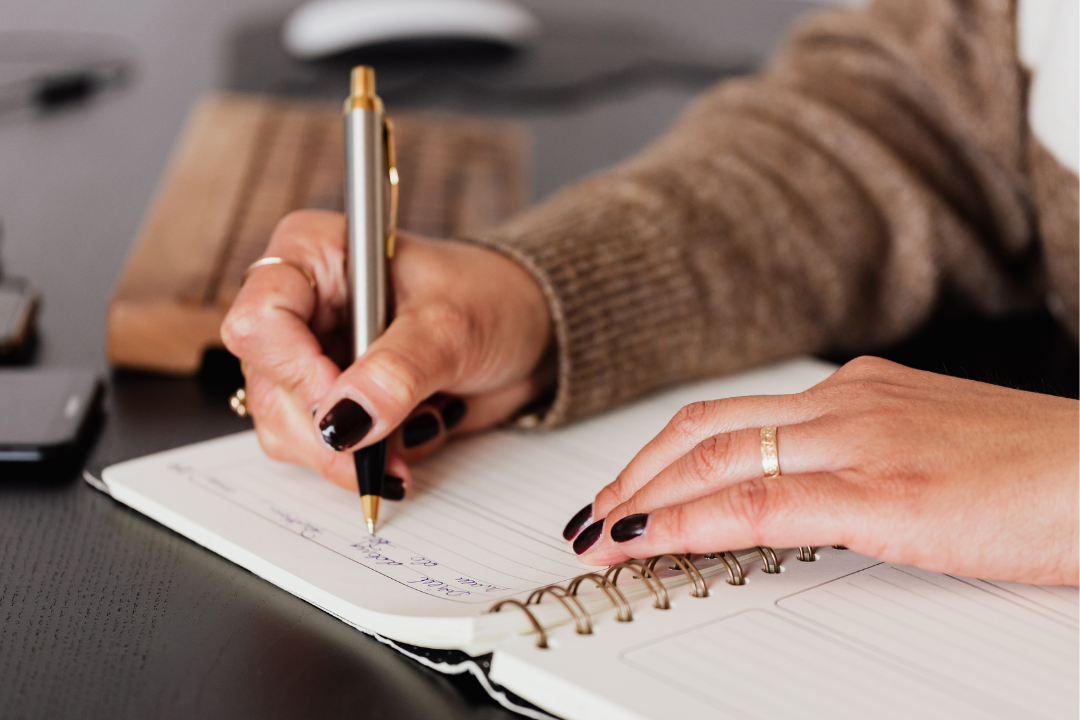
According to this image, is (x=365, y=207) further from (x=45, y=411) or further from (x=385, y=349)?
(x=45, y=411)

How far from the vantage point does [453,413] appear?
583mm

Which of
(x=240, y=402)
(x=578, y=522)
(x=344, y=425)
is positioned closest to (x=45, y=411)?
(x=240, y=402)

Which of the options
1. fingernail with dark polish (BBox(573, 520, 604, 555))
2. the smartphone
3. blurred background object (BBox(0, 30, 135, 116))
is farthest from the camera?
blurred background object (BBox(0, 30, 135, 116))

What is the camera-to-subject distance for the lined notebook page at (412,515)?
1.44 feet

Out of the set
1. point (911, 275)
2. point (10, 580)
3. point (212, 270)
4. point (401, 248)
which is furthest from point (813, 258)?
point (10, 580)

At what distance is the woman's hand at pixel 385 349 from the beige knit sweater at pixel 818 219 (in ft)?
0.13

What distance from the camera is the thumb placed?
50cm

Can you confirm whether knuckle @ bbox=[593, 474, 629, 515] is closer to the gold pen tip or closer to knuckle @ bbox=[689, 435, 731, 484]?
knuckle @ bbox=[689, 435, 731, 484]

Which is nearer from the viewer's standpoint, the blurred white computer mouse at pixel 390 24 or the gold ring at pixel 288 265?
the gold ring at pixel 288 265

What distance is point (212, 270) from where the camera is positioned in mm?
727

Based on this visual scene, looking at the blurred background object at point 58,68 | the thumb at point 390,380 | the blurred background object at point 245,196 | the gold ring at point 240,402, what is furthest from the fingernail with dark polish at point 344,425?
the blurred background object at point 58,68

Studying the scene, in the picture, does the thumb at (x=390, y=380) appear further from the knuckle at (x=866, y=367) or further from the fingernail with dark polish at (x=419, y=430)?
the knuckle at (x=866, y=367)

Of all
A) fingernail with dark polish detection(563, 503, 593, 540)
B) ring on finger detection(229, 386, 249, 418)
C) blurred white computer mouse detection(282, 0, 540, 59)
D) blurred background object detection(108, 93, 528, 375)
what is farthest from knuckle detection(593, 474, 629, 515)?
blurred white computer mouse detection(282, 0, 540, 59)

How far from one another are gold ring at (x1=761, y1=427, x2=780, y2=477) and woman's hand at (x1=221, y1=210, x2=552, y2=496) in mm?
184
